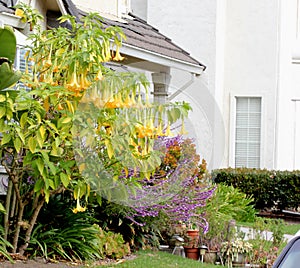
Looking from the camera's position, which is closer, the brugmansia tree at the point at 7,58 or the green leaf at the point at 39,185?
the brugmansia tree at the point at 7,58

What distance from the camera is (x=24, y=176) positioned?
31.3 feet

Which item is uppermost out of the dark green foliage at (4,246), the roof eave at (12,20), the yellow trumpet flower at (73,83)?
the roof eave at (12,20)

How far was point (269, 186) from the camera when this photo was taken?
60.1ft

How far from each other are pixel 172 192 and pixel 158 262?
136 cm

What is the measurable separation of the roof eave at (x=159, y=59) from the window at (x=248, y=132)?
4740 mm

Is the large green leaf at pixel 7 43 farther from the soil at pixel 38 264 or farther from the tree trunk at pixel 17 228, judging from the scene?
the soil at pixel 38 264

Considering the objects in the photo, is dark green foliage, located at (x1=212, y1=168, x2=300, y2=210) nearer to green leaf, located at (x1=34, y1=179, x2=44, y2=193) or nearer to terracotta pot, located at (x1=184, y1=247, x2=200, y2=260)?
terracotta pot, located at (x1=184, y1=247, x2=200, y2=260)

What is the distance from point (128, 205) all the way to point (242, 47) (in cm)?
1107

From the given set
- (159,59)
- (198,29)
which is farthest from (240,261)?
(198,29)

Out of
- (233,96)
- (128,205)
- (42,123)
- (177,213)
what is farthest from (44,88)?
(233,96)

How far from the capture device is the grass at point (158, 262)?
951 centimetres

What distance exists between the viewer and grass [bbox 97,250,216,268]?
9508 millimetres

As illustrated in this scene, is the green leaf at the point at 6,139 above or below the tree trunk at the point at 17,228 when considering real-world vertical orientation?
above

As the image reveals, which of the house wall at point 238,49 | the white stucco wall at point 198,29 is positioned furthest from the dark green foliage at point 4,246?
the house wall at point 238,49
